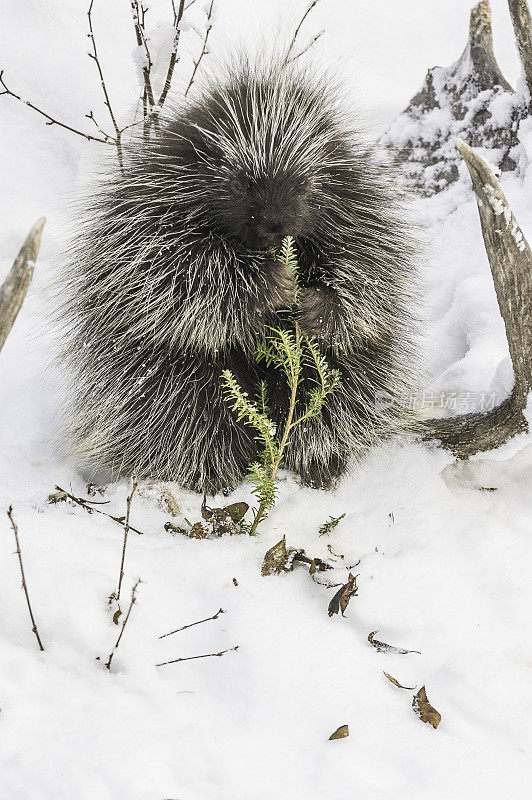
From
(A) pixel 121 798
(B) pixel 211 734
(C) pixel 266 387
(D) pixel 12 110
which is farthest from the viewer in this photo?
(D) pixel 12 110

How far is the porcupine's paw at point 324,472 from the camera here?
2.13m

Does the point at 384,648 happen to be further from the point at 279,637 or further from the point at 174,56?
the point at 174,56

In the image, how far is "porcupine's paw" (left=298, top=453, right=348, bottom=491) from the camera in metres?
2.13

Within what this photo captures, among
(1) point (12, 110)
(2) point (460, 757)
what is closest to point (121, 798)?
→ (2) point (460, 757)

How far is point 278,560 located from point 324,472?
0.51m

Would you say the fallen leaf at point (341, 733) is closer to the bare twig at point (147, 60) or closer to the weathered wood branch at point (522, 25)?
the bare twig at point (147, 60)

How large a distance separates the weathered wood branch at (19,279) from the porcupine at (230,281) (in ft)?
2.81

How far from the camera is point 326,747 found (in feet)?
4.08

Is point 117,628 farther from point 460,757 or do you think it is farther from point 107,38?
point 107,38

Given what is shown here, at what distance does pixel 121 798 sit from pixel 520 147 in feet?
9.72

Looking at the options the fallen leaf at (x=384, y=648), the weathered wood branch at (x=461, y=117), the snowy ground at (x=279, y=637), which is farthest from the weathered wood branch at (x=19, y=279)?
the weathered wood branch at (x=461, y=117)

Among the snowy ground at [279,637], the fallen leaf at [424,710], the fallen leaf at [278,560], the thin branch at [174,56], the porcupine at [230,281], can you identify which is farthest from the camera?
the thin branch at [174,56]

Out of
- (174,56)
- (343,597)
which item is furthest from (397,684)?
(174,56)

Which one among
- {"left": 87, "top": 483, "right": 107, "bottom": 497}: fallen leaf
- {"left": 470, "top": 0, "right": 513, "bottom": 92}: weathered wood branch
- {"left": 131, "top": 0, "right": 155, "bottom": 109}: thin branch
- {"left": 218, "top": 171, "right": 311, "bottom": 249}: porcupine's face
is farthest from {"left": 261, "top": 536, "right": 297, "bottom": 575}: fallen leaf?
{"left": 470, "top": 0, "right": 513, "bottom": 92}: weathered wood branch
